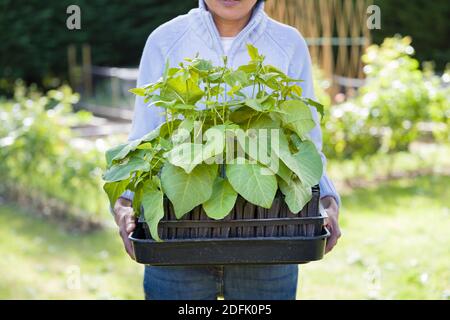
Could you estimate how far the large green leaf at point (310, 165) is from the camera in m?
1.35

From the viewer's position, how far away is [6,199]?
5.17 metres

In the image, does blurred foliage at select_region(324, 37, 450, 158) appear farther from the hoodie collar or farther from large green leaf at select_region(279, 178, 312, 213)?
large green leaf at select_region(279, 178, 312, 213)

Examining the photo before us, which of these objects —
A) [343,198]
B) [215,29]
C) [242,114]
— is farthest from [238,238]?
[343,198]

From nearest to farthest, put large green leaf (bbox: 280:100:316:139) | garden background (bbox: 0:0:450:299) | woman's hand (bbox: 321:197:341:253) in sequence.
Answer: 1. large green leaf (bbox: 280:100:316:139)
2. woman's hand (bbox: 321:197:341:253)
3. garden background (bbox: 0:0:450:299)

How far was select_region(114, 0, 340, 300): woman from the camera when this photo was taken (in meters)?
1.71

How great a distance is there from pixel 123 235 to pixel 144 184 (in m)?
0.25

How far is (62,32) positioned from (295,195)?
375 inches

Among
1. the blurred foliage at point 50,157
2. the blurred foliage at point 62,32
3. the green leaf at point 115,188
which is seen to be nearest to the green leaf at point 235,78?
the green leaf at point 115,188

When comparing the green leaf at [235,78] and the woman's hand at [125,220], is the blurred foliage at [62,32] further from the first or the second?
the green leaf at [235,78]

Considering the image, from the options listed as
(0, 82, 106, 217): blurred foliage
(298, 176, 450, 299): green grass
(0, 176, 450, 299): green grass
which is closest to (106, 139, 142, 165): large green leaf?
(0, 176, 450, 299): green grass

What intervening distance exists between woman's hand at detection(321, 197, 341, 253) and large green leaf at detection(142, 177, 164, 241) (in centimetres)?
47

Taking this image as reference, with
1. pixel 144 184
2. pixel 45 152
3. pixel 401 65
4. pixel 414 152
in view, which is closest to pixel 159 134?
pixel 144 184

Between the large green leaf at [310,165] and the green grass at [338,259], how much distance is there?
79.5 inches

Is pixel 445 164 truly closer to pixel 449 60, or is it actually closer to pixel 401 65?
pixel 401 65
